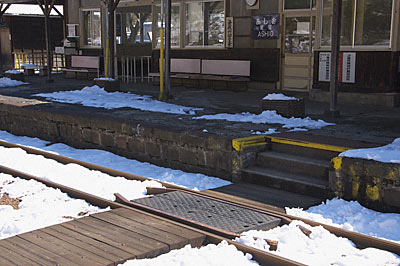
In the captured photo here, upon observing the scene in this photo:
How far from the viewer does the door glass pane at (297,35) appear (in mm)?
13469

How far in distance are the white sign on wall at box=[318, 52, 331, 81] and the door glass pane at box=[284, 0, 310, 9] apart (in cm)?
172

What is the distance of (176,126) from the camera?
28.2 feet

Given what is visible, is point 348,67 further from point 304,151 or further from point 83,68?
point 83,68

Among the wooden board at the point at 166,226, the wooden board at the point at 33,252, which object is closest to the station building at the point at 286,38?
the wooden board at the point at 166,226

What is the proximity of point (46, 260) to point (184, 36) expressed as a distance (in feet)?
43.3

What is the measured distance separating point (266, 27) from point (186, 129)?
6919 mm

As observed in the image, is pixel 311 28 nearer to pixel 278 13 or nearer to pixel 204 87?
pixel 278 13

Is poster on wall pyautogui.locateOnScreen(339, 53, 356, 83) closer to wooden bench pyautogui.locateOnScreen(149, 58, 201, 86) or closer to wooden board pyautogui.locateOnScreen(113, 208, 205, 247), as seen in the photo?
wooden bench pyautogui.locateOnScreen(149, 58, 201, 86)

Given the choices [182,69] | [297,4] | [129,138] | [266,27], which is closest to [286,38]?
[266,27]

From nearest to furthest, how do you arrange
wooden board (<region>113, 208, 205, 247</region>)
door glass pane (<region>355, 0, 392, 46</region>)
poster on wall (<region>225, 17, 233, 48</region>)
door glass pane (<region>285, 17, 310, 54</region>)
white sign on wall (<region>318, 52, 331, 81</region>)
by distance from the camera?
wooden board (<region>113, 208, 205, 247</region>) → door glass pane (<region>355, 0, 392, 46</region>) → white sign on wall (<region>318, 52, 331, 81</region>) → door glass pane (<region>285, 17, 310, 54</region>) → poster on wall (<region>225, 17, 233, 48</region>)

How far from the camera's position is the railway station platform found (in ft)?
24.2

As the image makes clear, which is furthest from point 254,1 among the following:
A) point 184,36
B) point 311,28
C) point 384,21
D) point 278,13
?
point 384,21

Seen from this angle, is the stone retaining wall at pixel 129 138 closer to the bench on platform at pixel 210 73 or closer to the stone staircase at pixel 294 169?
the stone staircase at pixel 294 169

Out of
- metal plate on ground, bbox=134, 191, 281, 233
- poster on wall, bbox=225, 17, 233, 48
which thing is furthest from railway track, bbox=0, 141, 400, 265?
poster on wall, bbox=225, 17, 233, 48
